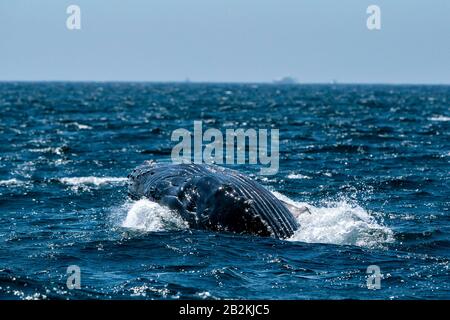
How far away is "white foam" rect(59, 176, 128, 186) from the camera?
26.3 m

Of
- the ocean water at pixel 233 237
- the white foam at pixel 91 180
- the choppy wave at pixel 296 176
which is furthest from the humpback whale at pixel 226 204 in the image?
the choppy wave at pixel 296 176

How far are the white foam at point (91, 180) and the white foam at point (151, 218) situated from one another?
24.0 ft

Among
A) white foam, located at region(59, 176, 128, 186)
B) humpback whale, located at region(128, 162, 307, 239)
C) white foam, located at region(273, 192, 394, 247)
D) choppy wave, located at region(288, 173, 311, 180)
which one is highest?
humpback whale, located at region(128, 162, 307, 239)

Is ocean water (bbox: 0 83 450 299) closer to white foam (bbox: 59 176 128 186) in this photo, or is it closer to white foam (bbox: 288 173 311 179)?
white foam (bbox: 59 176 128 186)

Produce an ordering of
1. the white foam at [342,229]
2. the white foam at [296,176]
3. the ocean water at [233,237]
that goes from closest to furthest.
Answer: the ocean water at [233,237] → the white foam at [342,229] → the white foam at [296,176]

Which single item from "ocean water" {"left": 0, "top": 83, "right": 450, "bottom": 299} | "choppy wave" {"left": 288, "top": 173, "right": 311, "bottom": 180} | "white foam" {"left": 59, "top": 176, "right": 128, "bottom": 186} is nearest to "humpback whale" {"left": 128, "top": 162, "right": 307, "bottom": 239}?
Answer: "ocean water" {"left": 0, "top": 83, "right": 450, "bottom": 299}

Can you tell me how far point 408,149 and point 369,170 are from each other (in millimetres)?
8491

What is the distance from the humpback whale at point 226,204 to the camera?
54.7 feet

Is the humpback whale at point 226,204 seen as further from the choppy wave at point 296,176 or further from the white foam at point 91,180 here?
the choppy wave at point 296,176

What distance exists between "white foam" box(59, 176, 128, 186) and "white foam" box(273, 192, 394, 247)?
9202 mm

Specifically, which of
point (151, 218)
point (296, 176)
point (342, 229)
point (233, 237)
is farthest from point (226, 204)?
point (296, 176)

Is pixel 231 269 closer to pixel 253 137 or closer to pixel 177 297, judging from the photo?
pixel 177 297
